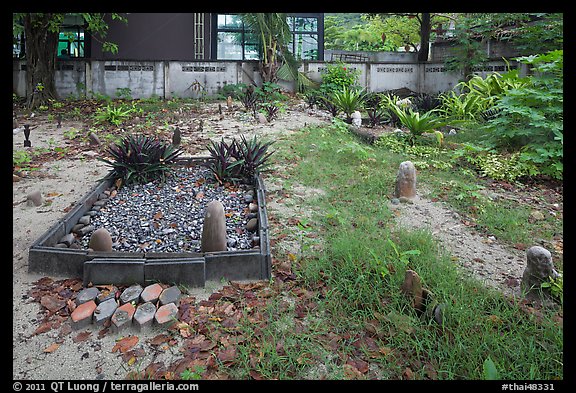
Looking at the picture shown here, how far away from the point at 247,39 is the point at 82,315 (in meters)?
15.1

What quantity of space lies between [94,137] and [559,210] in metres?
7.01

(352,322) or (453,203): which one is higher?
(453,203)

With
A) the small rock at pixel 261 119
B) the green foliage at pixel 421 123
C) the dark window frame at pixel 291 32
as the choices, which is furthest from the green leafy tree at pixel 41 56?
the green foliage at pixel 421 123

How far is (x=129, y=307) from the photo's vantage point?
248cm

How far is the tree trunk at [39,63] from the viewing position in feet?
35.9

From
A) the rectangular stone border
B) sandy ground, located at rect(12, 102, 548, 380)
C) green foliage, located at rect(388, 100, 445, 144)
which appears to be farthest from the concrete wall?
the rectangular stone border

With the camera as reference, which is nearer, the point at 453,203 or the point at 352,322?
the point at 352,322

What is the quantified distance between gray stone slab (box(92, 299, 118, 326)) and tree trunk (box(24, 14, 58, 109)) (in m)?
10.6

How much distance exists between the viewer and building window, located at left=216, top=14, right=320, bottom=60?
51.2ft

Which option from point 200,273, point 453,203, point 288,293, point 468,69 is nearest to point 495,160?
point 453,203

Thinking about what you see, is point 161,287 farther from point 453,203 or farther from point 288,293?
point 453,203

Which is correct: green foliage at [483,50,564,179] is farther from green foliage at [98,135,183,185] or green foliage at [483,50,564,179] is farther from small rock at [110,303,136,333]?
small rock at [110,303,136,333]

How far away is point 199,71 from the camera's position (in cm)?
1323

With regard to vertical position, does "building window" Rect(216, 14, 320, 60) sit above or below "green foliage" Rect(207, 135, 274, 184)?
above
